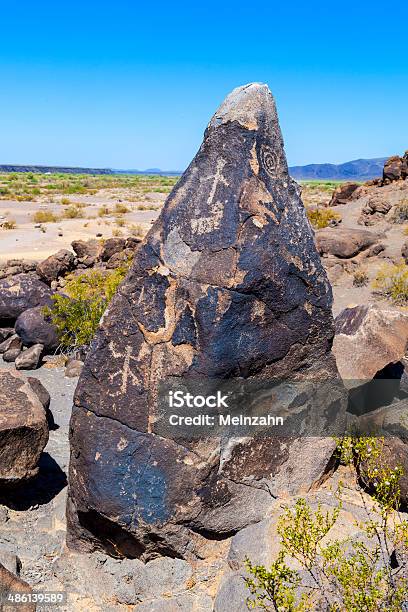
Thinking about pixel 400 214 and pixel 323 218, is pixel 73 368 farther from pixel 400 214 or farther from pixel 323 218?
pixel 323 218

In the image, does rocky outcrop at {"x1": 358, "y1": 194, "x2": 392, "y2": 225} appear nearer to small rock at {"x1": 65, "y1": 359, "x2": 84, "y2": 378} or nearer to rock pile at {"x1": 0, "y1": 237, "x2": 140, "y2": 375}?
rock pile at {"x1": 0, "y1": 237, "x2": 140, "y2": 375}

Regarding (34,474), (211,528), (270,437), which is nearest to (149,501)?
(211,528)

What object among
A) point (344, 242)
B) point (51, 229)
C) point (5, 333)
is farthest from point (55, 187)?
point (5, 333)

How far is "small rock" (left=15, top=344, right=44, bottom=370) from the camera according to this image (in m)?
9.07

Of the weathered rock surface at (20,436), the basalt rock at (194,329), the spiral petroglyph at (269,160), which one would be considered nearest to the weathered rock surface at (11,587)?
the basalt rock at (194,329)

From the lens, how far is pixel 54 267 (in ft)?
48.7

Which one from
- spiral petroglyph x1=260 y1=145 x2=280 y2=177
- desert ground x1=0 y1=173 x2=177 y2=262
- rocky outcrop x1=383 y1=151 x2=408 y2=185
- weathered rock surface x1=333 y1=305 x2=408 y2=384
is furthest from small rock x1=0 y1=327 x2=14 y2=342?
rocky outcrop x1=383 y1=151 x2=408 y2=185

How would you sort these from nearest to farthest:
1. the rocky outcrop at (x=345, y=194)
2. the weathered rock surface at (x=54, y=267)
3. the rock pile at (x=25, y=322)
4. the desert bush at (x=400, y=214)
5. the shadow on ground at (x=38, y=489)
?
the shadow on ground at (x=38, y=489)
the rock pile at (x=25, y=322)
the weathered rock surface at (x=54, y=267)
the desert bush at (x=400, y=214)
the rocky outcrop at (x=345, y=194)

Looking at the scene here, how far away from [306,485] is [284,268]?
5.93 feet

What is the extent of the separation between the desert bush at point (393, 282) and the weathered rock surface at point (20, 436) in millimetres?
9471

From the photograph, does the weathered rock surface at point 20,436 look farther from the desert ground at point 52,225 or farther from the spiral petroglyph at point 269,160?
the desert ground at point 52,225

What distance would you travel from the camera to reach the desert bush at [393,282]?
12508 mm

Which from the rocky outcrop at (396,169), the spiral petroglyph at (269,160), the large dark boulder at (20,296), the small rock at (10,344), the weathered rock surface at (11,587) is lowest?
A: the small rock at (10,344)

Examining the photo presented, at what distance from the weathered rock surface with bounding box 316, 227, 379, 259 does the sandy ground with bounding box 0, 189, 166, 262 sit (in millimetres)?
8822
